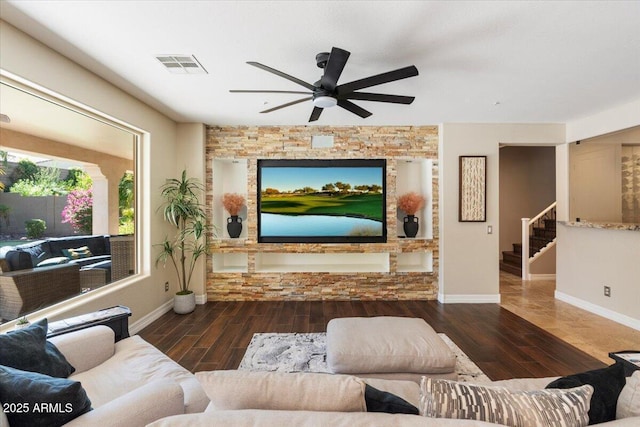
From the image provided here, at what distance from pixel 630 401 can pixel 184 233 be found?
166 inches

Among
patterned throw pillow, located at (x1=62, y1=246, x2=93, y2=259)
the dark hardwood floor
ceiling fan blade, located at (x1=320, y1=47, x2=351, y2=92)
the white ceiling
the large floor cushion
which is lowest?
the dark hardwood floor

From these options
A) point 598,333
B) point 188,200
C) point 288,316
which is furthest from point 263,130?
point 598,333

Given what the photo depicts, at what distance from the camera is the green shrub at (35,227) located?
2271 mm

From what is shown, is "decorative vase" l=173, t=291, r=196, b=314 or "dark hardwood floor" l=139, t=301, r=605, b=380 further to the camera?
"decorative vase" l=173, t=291, r=196, b=314

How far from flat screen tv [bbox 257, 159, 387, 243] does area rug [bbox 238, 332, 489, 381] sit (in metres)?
1.61

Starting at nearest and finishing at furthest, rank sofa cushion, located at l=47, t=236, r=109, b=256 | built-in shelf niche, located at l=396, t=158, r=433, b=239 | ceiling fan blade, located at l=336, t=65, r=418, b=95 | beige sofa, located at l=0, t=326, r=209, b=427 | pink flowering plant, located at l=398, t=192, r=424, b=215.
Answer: beige sofa, located at l=0, t=326, r=209, b=427, ceiling fan blade, located at l=336, t=65, r=418, b=95, sofa cushion, located at l=47, t=236, r=109, b=256, pink flowering plant, located at l=398, t=192, r=424, b=215, built-in shelf niche, located at l=396, t=158, r=433, b=239

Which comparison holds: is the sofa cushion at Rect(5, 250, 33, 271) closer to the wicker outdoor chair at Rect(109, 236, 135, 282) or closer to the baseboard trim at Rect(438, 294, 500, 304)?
the wicker outdoor chair at Rect(109, 236, 135, 282)

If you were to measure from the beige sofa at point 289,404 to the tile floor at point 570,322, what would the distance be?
9.80 feet

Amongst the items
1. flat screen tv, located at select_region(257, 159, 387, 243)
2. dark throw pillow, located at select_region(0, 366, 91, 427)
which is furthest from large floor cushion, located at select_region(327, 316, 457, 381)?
flat screen tv, located at select_region(257, 159, 387, 243)

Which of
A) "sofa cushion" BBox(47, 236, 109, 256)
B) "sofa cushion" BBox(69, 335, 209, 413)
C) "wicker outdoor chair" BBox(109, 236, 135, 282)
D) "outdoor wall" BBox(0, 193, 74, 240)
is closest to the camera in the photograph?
"sofa cushion" BBox(69, 335, 209, 413)

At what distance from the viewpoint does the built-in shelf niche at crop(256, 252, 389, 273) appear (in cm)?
457

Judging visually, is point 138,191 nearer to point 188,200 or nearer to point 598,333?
point 188,200

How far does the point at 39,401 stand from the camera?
104cm

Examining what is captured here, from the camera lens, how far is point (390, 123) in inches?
168
